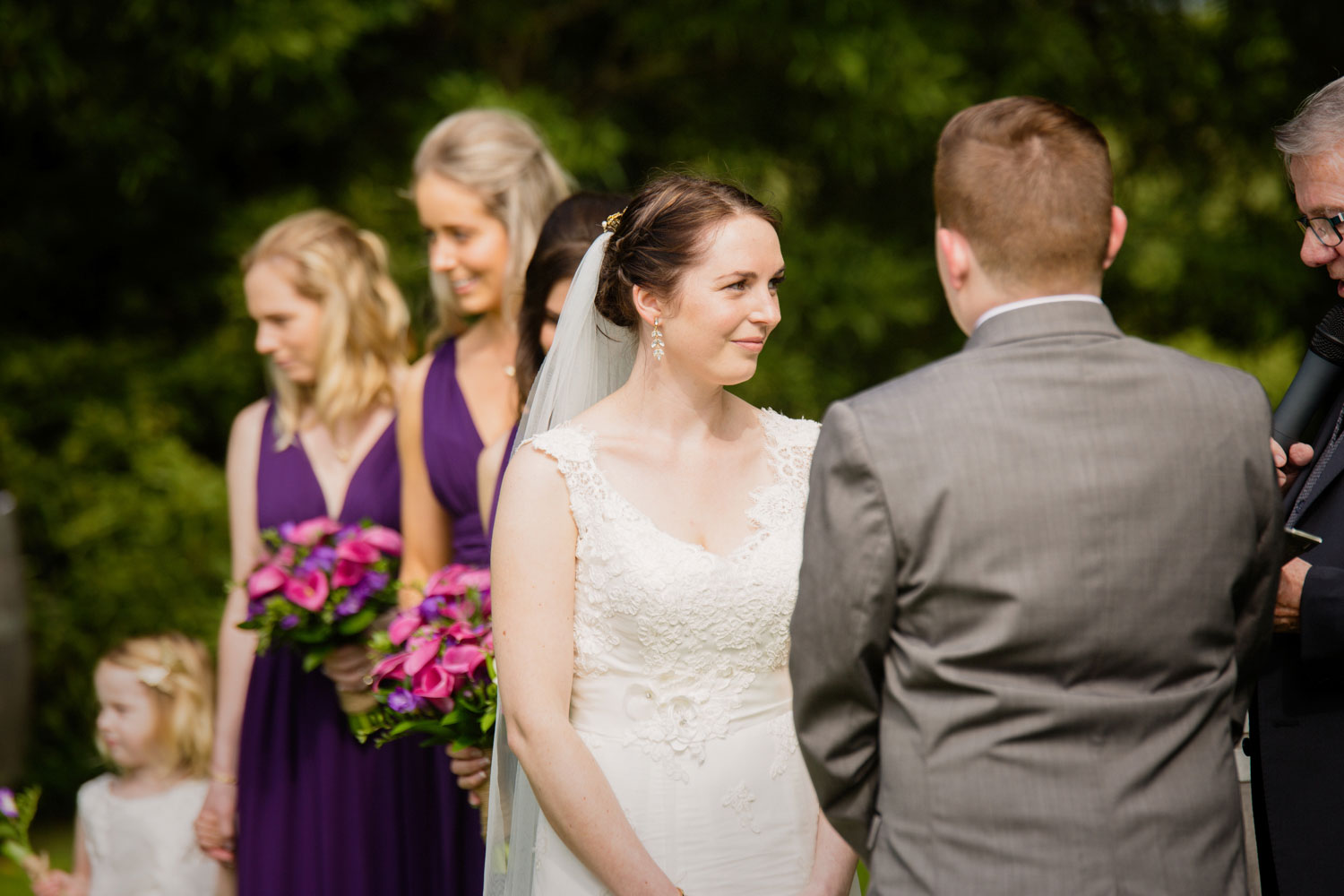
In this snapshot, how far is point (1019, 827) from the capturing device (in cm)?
190

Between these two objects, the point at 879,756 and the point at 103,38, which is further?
the point at 103,38

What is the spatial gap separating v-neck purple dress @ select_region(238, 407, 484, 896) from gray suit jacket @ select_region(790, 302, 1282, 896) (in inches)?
84.9

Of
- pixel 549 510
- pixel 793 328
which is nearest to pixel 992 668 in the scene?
pixel 549 510

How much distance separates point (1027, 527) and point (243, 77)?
23.0ft

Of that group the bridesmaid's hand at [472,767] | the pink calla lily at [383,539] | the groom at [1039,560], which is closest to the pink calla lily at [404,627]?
the bridesmaid's hand at [472,767]

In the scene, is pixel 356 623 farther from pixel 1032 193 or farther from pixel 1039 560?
pixel 1032 193

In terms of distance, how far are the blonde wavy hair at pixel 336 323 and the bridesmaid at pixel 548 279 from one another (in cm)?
78

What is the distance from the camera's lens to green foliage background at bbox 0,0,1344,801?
7.26m

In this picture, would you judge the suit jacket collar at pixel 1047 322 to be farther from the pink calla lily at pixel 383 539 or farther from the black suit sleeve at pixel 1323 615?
the pink calla lily at pixel 383 539

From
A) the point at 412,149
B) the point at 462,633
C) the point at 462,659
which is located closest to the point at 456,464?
the point at 462,633

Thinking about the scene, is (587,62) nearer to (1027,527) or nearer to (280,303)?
(280,303)

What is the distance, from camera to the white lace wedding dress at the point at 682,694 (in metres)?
2.62

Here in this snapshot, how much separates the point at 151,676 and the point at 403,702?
1883 millimetres

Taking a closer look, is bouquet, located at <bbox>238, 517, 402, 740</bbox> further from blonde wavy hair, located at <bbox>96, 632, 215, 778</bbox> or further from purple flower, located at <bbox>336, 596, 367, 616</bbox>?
blonde wavy hair, located at <bbox>96, 632, 215, 778</bbox>
